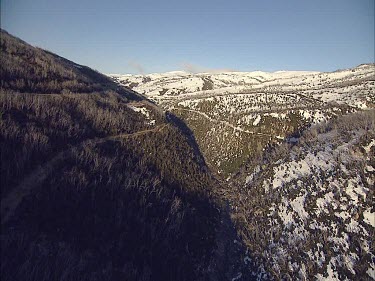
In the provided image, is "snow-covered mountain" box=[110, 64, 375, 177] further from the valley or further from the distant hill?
the distant hill

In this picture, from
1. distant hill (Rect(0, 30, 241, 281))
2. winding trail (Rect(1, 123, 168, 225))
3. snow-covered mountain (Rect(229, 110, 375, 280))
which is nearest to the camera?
winding trail (Rect(1, 123, 168, 225))

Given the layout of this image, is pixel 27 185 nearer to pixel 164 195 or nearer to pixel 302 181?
pixel 164 195

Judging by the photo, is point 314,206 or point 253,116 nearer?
point 314,206

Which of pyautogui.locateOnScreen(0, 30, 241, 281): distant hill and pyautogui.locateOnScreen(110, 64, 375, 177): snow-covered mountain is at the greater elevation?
pyautogui.locateOnScreen(110, 64, 375, 177): snow-covered mountain

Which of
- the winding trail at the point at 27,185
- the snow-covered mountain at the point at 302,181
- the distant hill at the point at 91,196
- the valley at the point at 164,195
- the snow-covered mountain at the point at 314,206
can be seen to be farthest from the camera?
the snow-covered mountain at the point at 302,181

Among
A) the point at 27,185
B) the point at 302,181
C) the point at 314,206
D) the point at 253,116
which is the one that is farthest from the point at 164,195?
the point at 253,116

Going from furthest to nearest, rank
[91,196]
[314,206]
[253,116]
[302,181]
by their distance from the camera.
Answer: [253,116] → [302,181] → [314,206] → [91,196]

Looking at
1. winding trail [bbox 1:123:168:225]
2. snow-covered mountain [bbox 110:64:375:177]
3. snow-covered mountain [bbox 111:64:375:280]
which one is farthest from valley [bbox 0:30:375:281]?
snow-covered mountain [bbox 110:64:375:177]

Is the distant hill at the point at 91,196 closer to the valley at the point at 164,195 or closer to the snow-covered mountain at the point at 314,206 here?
the valley at the point at 164,195

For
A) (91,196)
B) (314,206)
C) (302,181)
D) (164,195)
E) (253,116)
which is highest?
(253,116)

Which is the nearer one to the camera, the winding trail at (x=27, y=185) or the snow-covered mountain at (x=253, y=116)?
the winding trail at (x=27, y=185)

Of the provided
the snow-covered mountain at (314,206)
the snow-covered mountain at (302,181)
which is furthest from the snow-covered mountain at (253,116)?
the snow-covered mountain at (314,206)

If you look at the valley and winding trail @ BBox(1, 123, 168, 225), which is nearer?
winding trail @ BBox(1, 123, 168, 225)

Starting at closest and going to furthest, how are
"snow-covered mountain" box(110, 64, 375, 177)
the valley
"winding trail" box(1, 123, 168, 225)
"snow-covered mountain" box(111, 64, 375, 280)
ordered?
"winding trail" box(1, 123, 168, 225), the valley, "snow-covered mountain" box(111, 64, 375, 280), "snow-covered mountain" box(110, 64, 375, 177)
